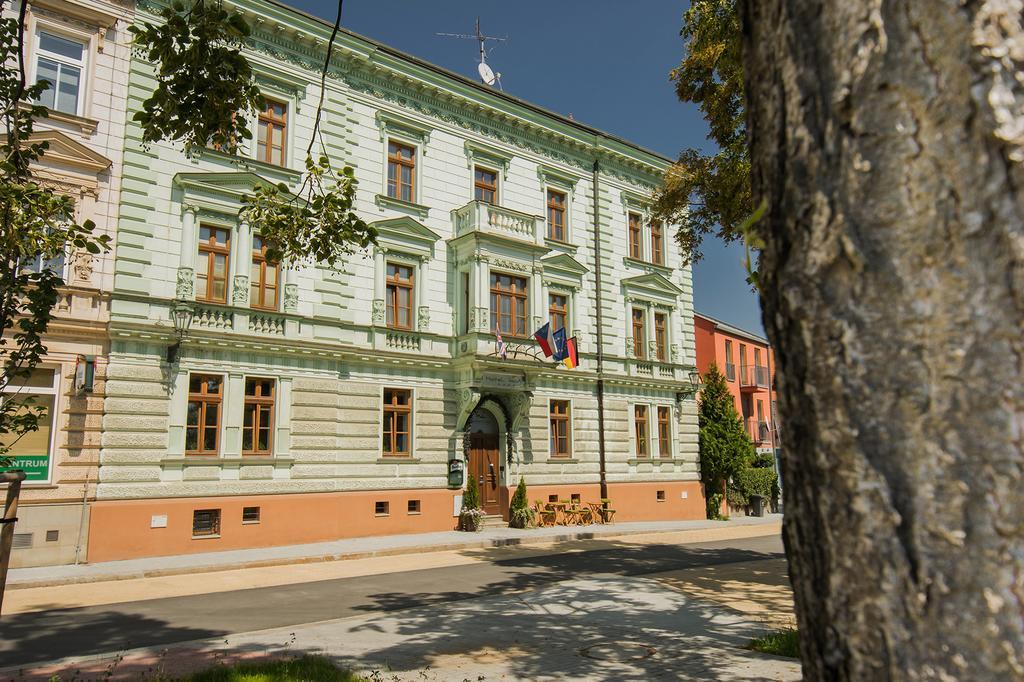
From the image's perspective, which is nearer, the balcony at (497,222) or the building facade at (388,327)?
the building facade at (388,327)

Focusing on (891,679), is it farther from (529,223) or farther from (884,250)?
(529,223)

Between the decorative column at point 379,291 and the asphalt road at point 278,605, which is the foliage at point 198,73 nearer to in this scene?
the asphalt road at point 278,605

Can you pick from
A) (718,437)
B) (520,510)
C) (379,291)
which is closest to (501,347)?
(379,291)

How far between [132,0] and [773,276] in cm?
2056

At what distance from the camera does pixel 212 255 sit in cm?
1812


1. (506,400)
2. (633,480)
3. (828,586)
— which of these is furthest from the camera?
(633,480)

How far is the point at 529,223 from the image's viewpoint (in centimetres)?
2423

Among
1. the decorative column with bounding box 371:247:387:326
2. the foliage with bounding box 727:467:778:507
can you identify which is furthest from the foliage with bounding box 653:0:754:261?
the foliage with bounding box 727:467:778:507

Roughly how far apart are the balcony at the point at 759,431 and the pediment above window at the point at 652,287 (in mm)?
13963

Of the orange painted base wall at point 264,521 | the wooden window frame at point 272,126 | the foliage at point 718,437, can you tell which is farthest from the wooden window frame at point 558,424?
the wooden window frame at point 272,126

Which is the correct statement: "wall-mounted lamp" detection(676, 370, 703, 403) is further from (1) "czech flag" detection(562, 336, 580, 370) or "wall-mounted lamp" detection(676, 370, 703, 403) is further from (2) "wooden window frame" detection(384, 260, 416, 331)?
(2) "wooden window frame" detection(384, 260, 416, 331)

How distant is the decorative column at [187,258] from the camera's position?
1734cm

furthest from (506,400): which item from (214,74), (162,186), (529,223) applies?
(214,74)

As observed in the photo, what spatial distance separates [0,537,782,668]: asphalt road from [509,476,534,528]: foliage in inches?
225
